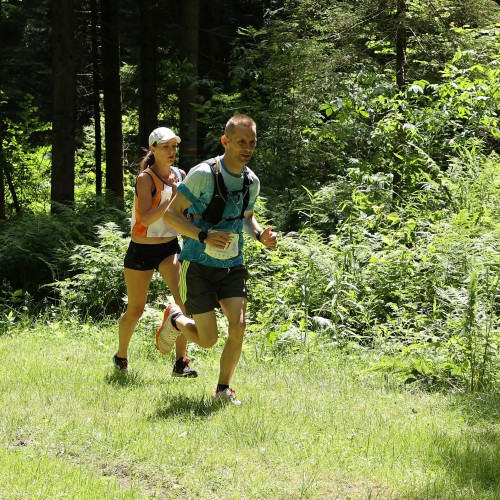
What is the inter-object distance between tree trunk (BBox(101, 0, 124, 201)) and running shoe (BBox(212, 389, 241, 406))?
13.4m

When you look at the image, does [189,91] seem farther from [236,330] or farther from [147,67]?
[236,330]

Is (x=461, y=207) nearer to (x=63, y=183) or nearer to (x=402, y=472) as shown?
(x=402, y=472)

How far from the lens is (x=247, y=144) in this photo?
6219mm

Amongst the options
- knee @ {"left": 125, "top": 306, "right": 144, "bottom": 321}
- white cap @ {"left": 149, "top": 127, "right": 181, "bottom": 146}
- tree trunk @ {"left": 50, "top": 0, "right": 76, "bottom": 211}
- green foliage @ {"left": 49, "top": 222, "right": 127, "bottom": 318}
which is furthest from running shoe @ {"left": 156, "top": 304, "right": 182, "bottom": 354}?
tree trunk @ {"left": 50, "top": 0, "right": 76, "bottom": 211}

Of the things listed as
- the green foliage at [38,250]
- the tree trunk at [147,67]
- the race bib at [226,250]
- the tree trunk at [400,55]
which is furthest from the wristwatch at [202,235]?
the tree trunk at [147,67]

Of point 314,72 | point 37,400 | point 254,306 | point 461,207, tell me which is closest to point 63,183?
point 314,72

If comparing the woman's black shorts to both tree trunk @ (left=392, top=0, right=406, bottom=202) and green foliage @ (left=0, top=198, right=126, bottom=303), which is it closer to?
green foliage @ (left=0, top=198, right=126, bottom=303)

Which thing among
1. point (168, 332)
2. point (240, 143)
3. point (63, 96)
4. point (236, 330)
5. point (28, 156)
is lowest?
point (28, 156)

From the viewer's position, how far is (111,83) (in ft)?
65.1

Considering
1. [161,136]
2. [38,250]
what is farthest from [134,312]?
[38,250]

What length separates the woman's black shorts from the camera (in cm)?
743

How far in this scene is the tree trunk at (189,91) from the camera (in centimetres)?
1752

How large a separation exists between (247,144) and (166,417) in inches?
90.6

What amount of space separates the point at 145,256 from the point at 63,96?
9672 millimetres
